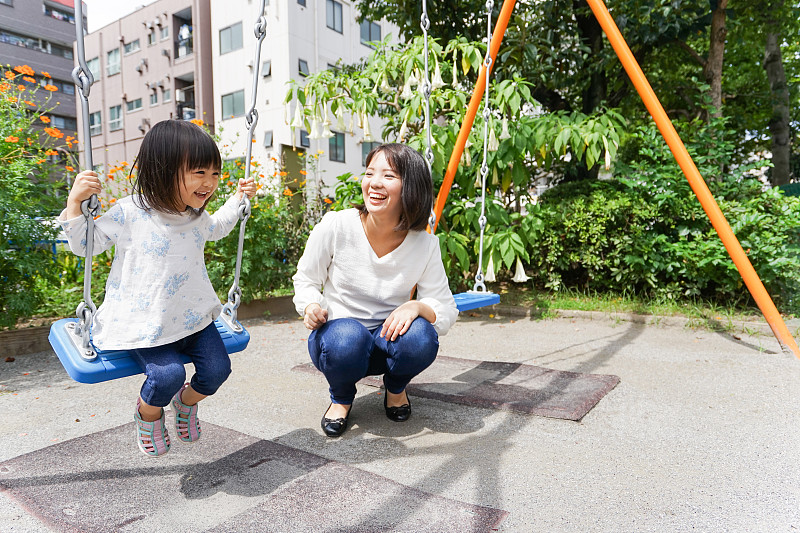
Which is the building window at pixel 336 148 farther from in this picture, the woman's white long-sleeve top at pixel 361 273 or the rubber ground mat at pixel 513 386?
the woman's white long-sleeve top at pixel 361 273

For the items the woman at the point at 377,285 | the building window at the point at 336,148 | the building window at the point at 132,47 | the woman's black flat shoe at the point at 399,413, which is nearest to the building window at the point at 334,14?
the building window at the point at 336,148

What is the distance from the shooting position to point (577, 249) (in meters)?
5.39

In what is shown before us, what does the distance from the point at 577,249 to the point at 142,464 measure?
176 inches

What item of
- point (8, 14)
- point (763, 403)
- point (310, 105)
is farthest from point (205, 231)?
point (8, 14)

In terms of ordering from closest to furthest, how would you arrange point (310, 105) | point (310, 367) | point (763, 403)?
1. point (763, 403)
2. point (310, 367)
3. point (310, 105)

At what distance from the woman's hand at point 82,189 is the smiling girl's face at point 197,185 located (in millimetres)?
250

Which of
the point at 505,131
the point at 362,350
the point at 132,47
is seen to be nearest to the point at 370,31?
the point at 132,47

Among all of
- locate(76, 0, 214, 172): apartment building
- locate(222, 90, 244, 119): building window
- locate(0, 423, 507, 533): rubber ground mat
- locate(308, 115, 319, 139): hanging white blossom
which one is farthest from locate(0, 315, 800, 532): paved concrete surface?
locate(76, 0, 214, 172): apartment building

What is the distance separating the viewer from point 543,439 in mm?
2174

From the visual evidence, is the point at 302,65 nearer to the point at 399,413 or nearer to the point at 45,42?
the point at 399,413

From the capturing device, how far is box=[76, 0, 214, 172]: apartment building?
17734mm

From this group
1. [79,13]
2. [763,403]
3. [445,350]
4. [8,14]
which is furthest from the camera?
[8,14]

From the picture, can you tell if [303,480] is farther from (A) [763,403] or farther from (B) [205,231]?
(A) [763,403]

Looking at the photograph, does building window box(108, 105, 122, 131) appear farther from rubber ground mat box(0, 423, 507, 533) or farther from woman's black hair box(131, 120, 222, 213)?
woman's black hair box(131, 120, 222, 213)
